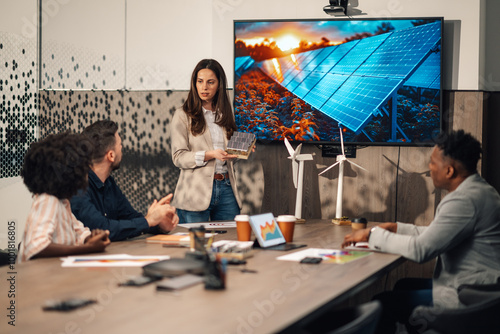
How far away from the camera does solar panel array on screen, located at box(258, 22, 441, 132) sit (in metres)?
4.41

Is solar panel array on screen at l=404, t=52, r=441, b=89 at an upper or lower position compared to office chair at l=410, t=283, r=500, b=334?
upper

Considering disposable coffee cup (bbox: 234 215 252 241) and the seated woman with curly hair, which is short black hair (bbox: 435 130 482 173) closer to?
disposable coffee cup (bbox: 234 215 252 241)

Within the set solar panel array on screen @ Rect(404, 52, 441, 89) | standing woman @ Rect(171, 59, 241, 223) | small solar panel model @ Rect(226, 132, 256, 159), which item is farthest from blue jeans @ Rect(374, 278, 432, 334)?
solar panel array on screen @ Rect(404, 52, 441, 89)

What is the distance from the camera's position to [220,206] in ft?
12.9

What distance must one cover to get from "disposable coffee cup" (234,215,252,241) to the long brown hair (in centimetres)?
132

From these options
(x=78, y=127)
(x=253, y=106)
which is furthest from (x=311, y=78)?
(x=78, y=127)

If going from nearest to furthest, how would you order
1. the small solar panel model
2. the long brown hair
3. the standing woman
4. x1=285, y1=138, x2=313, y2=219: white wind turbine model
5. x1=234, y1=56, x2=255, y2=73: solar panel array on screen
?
the small solar panel model
the standing woman
the long brown hair
x1=285, y1=138, x2=313, y2=219: white wind turbine model
x1=234, y1=56, x2=255, y2=73: solar panel array on screen

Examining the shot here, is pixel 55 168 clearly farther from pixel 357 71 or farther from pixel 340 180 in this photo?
pixel 357 71

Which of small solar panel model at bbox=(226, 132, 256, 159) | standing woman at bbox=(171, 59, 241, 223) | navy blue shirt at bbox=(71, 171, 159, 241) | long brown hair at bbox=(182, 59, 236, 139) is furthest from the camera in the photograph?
long brown hair at bbox=(182, 59, 236, 139)

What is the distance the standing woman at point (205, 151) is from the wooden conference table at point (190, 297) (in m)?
1.44

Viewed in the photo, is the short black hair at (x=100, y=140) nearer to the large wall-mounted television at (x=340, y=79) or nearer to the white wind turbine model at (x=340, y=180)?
the white wind turbine model at (x=340, y=180)

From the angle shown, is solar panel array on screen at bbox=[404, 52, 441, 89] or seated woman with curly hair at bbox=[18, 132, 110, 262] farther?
solar panel array on screen at bbox=[404, 52, 441, 89]

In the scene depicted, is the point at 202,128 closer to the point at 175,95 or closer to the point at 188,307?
the point at 175,95

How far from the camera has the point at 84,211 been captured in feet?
9.01
